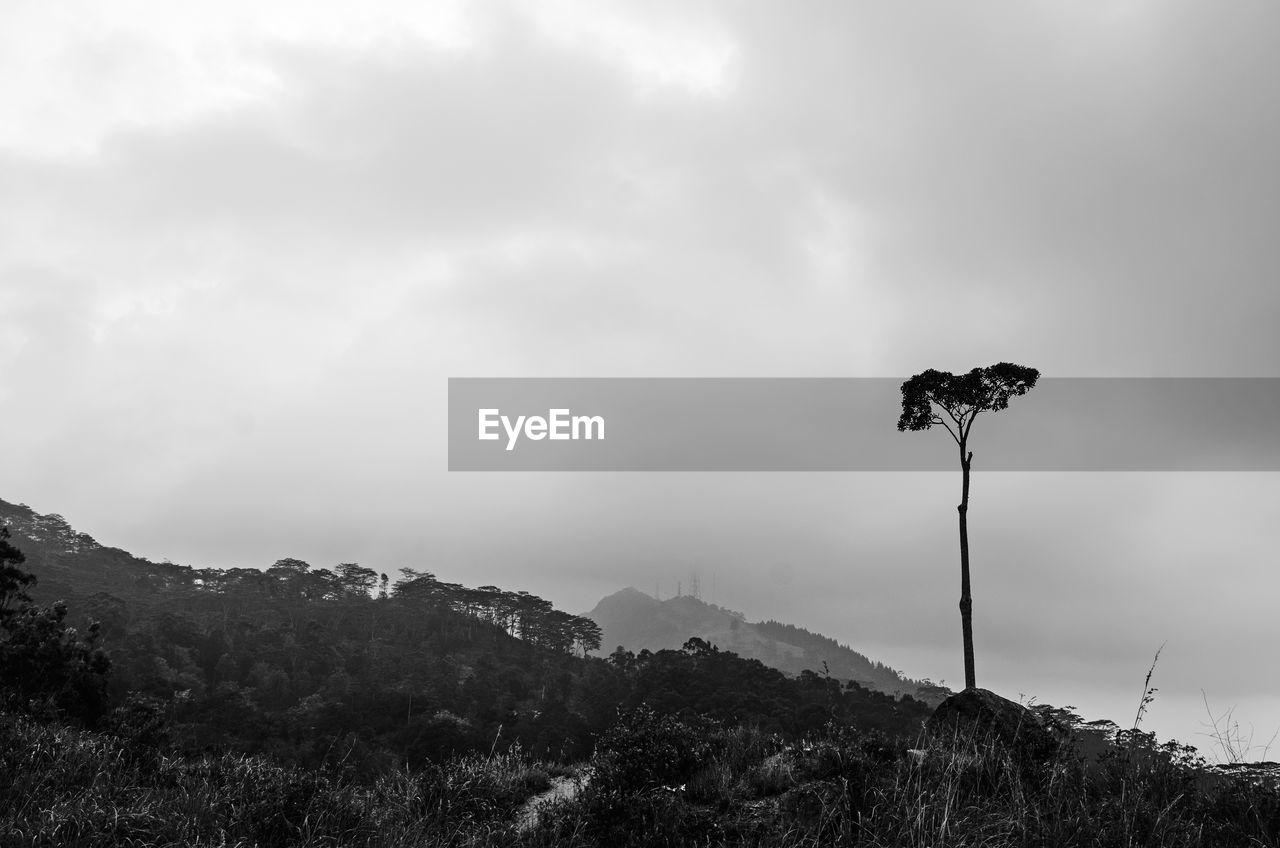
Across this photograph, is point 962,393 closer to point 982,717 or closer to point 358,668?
point 982,717

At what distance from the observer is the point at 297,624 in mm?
92438

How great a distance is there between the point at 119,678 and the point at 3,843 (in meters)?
63.9

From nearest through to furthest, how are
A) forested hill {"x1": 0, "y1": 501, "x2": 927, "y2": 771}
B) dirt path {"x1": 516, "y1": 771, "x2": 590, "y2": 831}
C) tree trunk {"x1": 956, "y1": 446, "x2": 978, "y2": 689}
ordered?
dirt path {"x1": 516, "y1": 771, "x2": 590, "y2": 831}, tree trunk {"x1": 956, "y1": 446, "x2": 978, "y2": 689}, forested hill {"x1": 0, "y1": 501, "x2": 927, "y2": 771}

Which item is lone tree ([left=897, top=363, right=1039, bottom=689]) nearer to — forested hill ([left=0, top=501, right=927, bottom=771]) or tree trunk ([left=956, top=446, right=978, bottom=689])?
tree trunk ([left=956, top=446, right=978, bottom=689])

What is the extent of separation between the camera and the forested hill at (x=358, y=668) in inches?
1921

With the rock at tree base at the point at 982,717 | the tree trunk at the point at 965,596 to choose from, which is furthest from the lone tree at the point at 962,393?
the rock at tree base at the point at 982,717

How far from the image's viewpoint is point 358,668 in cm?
7531

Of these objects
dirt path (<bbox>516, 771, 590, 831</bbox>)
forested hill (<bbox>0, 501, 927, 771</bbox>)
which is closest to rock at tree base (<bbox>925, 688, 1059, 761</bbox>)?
dirt path (<bbox>516, 771, 590, 831</bbox>)

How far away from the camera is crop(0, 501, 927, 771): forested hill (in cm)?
4878

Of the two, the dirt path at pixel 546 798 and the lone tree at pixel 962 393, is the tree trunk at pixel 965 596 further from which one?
the dirt path at pixel 546 798

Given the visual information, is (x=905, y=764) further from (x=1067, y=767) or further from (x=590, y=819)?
(x=590, y=819)

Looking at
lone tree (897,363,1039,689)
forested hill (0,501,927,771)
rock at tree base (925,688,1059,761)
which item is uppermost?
lone tree (897,363,1039,689)

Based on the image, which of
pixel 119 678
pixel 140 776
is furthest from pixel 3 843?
pixel 119 678

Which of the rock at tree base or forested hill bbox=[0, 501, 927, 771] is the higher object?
the rock at tree base
